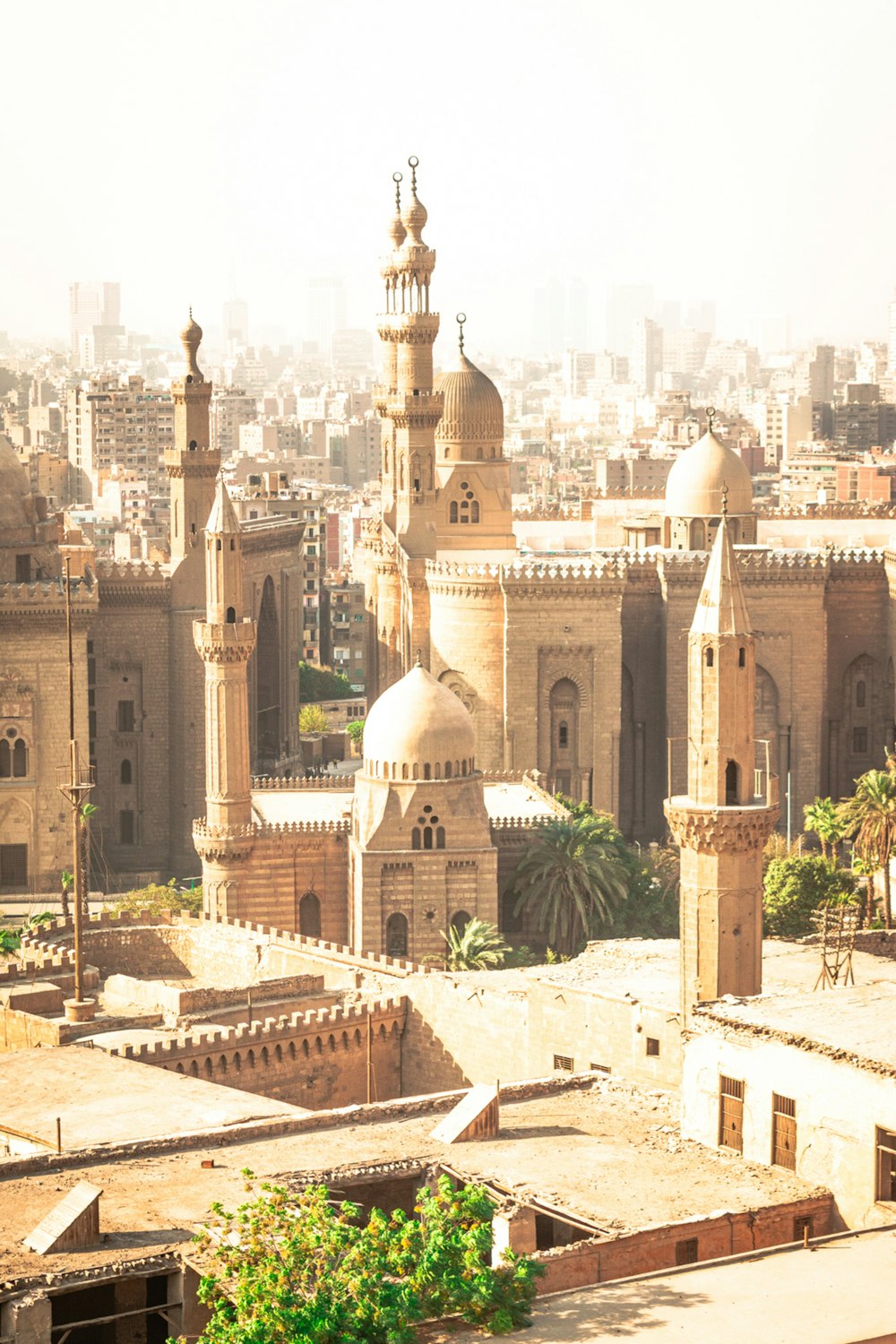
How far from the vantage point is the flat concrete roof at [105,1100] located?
108 feet

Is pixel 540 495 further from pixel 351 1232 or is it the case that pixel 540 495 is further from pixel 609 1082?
pixel 351 1232

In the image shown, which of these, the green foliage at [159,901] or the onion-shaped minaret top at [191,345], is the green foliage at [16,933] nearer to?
the green foliage at [159,901]

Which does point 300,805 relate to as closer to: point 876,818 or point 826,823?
point 826,823

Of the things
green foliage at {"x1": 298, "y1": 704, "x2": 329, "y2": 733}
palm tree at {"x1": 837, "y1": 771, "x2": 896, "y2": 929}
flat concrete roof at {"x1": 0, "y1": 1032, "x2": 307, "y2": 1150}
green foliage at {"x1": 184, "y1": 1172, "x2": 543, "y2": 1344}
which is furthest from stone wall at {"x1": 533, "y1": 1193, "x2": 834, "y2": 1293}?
green foliage at {"x1": 298, "y1": 704, "x2": 329, "y2": 733}

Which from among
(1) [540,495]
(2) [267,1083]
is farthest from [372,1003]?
(1) [540,495]

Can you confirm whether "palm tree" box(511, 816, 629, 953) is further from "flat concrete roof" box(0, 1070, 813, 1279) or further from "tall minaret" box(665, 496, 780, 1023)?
"flat concrete roof" box(0, 1070, 813, 1279)

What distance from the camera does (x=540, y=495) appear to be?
14088cm

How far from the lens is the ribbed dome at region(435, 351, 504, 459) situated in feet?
223

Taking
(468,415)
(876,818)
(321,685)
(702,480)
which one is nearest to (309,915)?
(876,818)

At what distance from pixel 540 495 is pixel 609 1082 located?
354ft

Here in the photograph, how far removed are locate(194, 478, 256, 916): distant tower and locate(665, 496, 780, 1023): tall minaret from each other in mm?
14982

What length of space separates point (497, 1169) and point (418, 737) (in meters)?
19.0

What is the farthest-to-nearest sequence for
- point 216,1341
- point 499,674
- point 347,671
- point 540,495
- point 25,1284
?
point 540,495, point 347,671, point 499,674, point 25,1284, point 216,1341

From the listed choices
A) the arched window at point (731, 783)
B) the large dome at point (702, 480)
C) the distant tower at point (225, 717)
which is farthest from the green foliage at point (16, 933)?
the large dome at point (702, 480)
